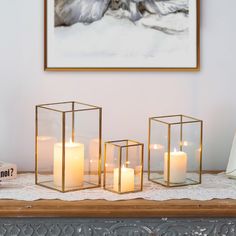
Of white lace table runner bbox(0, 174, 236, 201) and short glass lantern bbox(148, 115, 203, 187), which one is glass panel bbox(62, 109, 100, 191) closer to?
white lace table runner bbox(0, 174, 236, 201)

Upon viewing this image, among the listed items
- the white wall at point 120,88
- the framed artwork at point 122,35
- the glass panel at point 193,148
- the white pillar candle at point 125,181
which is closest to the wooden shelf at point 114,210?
the white pillar candle at point 125,181

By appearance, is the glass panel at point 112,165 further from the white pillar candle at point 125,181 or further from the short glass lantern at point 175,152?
the short glass lantern at point 175,152

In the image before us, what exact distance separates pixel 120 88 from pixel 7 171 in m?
0.48

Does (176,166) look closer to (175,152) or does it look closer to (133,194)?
(175,152)

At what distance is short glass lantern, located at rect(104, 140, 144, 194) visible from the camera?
2.05 meters

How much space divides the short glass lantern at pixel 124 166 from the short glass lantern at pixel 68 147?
0.04 metres

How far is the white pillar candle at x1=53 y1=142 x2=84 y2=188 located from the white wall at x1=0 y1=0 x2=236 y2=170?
27 centimetres

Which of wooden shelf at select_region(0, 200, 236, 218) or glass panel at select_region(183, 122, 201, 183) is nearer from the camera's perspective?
wooden shelf at select_region(0, 200, 236, 218)

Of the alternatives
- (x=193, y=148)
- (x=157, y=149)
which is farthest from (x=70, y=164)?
(x=193, y=148)

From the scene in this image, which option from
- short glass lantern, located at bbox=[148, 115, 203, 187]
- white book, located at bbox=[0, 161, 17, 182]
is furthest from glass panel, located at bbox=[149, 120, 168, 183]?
white book, located at bbox=[0, 161, 17, 182]

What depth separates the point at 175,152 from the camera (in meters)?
2.13

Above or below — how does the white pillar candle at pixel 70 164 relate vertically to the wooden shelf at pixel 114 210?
above

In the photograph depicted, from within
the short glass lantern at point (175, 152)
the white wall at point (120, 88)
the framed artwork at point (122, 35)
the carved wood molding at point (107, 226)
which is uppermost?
the framed artwork at point (122, 35)

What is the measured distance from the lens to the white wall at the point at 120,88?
2.30 meters
